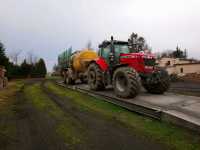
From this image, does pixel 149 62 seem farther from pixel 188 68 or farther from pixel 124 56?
pixel 188 68

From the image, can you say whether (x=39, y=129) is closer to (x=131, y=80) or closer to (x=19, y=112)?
(x=19, y=112)

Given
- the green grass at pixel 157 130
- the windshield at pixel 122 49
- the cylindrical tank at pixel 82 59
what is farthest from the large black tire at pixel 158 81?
the cylindrical tank at pixel 82 59

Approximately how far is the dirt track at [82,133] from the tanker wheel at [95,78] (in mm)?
3529

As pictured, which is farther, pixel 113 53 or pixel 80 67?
pixel 80 67

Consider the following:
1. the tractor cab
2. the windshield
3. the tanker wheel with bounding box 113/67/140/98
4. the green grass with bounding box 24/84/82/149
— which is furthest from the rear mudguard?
the green grass with bounding box 24/84/82/149

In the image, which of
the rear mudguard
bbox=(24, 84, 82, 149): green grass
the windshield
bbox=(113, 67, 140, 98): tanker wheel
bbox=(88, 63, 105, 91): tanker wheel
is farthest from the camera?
bbox=(88, 63, 105, 91): tanker wheel

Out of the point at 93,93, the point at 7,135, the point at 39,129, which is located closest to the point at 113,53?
the point at 93,93

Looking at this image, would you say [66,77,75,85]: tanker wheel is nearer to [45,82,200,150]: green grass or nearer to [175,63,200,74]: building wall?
[45,82,200,150]: green grass

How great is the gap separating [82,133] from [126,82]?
136 inches

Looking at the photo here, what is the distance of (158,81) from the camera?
27.3 ft

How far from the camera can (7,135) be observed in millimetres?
4398

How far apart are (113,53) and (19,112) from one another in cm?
480

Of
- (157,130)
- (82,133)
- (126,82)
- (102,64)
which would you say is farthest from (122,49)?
(82,133)

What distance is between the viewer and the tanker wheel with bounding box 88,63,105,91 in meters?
9.57
